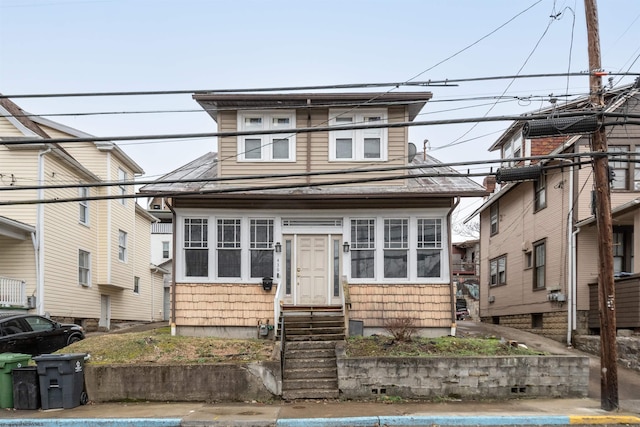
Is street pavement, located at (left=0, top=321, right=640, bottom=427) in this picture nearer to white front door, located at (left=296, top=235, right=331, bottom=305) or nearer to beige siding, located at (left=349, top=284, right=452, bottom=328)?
beige siding, located at (left=349, top=284, right=452, bottom=328)

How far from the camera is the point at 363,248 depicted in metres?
14.6

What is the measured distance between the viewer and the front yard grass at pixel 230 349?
11508mm

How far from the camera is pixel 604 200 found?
9.83 m

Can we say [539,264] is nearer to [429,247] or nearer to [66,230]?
[429,247]

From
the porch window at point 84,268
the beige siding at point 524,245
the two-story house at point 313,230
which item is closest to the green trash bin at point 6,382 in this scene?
the two-story house at point 313,230

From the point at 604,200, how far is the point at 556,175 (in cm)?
814

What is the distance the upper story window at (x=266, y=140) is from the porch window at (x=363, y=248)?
2584mm

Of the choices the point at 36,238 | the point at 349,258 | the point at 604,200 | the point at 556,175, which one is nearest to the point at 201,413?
the point at 349,258

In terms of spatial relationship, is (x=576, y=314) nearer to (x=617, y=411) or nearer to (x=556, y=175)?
(x=556, y=175)

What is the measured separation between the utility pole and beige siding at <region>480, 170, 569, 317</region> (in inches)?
281

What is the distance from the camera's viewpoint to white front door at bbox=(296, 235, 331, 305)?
14734 mm

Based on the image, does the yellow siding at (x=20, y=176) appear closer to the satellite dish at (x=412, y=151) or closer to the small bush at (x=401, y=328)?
the satellite dish at (x=412, y=151)

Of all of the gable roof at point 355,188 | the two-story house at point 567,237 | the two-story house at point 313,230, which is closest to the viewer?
the gable roof at point 355,188

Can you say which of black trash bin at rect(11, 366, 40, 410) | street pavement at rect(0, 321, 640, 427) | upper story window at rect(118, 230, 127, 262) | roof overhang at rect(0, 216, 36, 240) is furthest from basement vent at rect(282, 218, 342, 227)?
upper story window at rect(118, 230, 127, 262)
